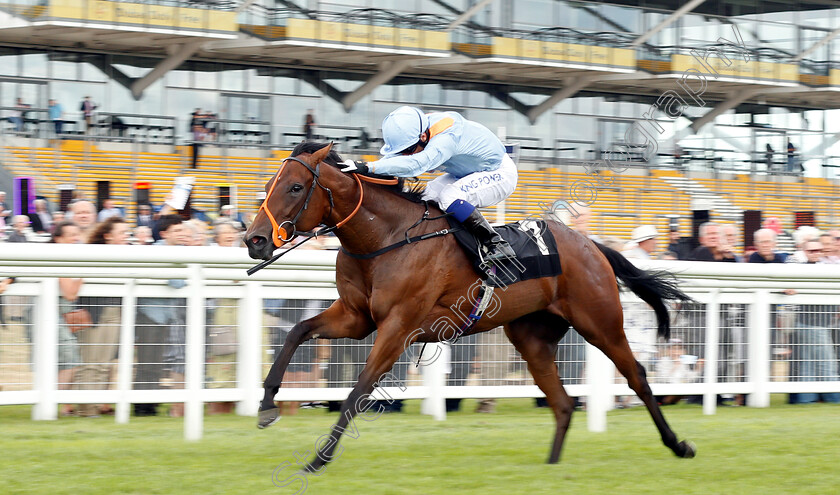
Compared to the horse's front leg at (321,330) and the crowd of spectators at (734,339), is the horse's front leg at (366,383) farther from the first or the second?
the crowd of spectators at (734,339)

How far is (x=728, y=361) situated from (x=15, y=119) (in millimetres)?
12855

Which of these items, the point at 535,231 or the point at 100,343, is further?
the point at 100,343

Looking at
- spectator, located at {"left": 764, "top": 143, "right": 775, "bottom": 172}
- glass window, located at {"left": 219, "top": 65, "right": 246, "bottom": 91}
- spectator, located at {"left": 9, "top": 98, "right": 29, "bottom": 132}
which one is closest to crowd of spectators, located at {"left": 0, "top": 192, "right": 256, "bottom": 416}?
spectator, located at {"left": 9, "top": 98, "right": 29, "bottom": 132}

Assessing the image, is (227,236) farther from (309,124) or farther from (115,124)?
(309,124)

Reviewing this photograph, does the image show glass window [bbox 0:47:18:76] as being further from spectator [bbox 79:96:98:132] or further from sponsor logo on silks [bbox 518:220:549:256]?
sponsor logo on silks [bbox 518:220:549:256]

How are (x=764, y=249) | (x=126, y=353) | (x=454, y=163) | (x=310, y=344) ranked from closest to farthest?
1. (x=454, y=163)
2. (x=126, y=353)
3. (x=310, y=344)
4. (x=764, y=249)

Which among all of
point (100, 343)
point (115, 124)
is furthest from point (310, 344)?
point (115, 124)

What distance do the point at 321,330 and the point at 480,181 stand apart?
1145 millimetres

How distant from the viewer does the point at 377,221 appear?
4.33 m

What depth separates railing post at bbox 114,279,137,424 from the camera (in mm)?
5285

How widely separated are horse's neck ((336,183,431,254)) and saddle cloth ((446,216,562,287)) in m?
0.24

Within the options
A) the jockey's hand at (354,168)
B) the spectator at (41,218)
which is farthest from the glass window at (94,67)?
the jockey's hand at (354,168)

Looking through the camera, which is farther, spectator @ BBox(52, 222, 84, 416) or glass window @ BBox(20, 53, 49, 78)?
glass window @ BBox(20, 53, 49, 78)

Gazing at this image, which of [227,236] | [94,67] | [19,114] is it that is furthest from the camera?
[94,67]
